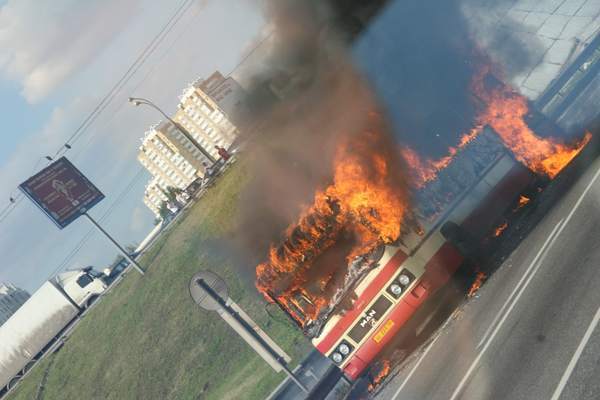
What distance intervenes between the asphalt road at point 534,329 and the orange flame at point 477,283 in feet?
0.92

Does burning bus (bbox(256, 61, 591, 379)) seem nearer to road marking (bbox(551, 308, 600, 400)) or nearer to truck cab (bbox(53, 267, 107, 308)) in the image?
road marking (bbox(551, 308, 600, 400))

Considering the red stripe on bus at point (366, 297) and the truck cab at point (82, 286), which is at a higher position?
the truck cab at point (82, 286)

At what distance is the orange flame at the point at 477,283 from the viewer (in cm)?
1372

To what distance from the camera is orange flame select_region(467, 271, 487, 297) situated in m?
13.7

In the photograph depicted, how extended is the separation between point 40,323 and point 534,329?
134ft

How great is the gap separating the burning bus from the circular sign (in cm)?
157

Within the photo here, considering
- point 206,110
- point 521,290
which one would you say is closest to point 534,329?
point 521,290

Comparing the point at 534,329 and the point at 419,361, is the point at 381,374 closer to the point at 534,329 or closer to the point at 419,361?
the point at 419,361

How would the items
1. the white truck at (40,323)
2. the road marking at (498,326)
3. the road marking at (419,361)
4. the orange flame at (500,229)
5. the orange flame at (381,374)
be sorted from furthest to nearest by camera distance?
1. the white truck at (40,323)
2. the orange flame at (500,229)
3. the orange flame at (381,374)
4. the road marking at (419,361)
5. the road marking at (498,326)

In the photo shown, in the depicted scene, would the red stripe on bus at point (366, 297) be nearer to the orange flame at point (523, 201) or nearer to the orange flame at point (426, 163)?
the orange flame at point (426, 163)

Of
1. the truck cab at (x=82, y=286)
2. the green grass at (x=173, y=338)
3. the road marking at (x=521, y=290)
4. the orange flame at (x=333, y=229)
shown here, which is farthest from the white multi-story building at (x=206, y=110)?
the road marking at (x=521, y=290)

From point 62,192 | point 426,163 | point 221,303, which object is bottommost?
point 426,163

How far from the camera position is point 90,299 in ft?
143

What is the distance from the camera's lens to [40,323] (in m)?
41.5
